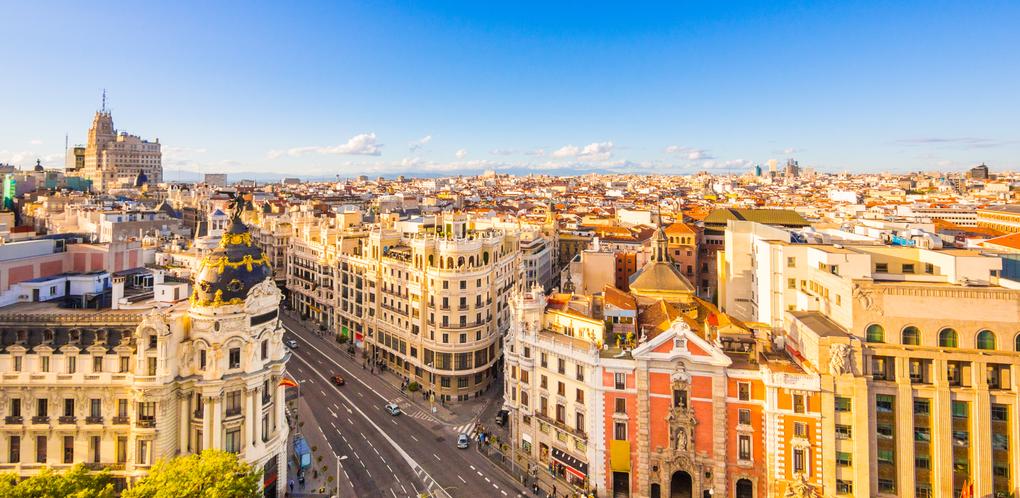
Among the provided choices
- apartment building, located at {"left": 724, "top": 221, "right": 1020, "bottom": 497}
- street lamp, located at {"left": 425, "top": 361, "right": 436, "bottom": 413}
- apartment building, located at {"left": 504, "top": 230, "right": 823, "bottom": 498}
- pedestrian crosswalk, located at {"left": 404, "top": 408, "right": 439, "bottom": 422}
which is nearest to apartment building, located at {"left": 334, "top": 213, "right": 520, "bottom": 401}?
street lamp, located at {"left": 425, "top": 361, "right": 436, "bottom": 413}

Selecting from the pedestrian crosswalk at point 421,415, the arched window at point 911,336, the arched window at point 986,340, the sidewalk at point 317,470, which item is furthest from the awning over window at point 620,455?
the arched window at point 986,340

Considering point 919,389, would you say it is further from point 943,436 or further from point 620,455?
point 620,455

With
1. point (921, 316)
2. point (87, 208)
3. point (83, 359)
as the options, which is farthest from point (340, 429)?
point (87, 208)

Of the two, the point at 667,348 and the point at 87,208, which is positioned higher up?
the point at 87,208

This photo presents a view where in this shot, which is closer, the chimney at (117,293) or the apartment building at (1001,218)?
the chimney at (117,293)

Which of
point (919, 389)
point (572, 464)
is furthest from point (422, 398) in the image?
point (919, 389)

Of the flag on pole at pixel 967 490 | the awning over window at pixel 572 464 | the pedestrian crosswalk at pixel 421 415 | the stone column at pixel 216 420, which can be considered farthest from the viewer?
the pedestrian crosswalk at pixel 421 415

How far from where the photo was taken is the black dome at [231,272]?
1759 inches

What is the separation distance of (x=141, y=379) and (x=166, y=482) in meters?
10.3

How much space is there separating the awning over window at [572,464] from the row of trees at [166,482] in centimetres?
3072

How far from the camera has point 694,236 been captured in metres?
126

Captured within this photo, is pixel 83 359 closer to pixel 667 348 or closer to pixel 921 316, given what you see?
pixel 667 348

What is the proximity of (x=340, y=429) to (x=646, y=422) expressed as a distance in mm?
38435

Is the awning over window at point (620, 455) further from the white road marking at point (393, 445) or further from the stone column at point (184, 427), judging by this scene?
the stone column at point (184, 427)
